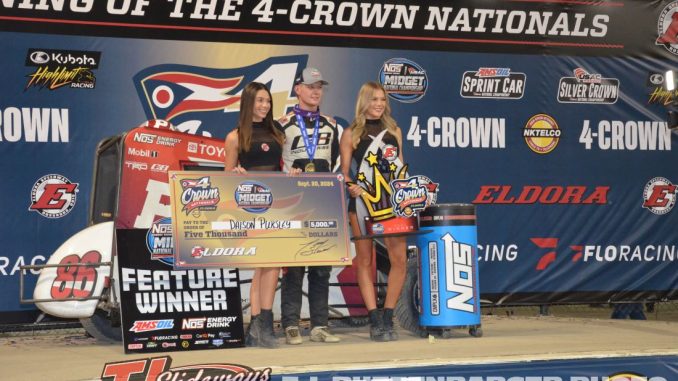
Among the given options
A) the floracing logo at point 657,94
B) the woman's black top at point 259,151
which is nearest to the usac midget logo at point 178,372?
the woman's black top at point 259,151

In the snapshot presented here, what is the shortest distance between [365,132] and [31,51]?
2.86m

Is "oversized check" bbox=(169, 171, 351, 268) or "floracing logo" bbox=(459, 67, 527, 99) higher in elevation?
"floracing logo" bbox=(459, 67, 527, 99)

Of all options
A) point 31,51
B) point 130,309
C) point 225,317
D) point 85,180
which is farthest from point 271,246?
point 31,51

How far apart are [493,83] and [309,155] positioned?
277 centimetres

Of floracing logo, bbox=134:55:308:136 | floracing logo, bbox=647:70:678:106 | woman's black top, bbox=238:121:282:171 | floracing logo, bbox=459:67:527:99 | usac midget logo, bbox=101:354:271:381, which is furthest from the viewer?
floracing logo, bbox=647:70:678:106

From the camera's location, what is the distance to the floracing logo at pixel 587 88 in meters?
8.42

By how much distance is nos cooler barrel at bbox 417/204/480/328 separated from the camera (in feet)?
20.1

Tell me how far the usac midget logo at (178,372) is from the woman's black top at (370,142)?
1839 millimetres

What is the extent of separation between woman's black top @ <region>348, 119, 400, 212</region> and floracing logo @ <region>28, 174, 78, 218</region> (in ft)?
8.03

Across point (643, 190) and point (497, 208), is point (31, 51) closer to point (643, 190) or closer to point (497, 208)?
point (497, 208)

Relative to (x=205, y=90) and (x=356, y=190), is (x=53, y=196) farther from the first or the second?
(x=356, y=190)

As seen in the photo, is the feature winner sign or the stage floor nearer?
the stage floor

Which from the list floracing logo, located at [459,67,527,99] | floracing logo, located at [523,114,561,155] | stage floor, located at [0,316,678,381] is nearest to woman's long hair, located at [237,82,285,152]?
stage floor, located at [0,316,678,381]

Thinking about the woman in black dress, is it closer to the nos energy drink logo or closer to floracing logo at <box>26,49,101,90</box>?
the nos energy drink logo
